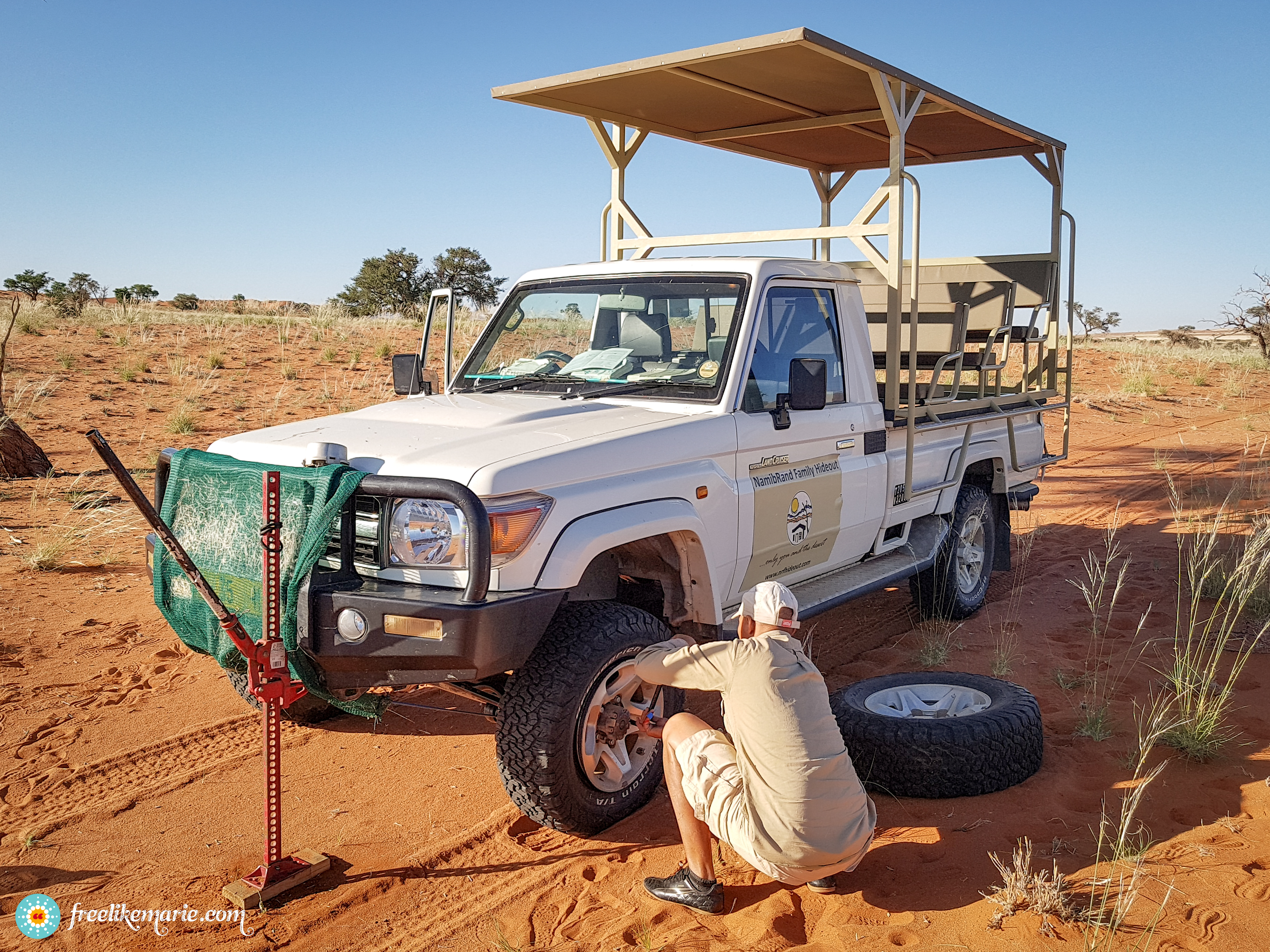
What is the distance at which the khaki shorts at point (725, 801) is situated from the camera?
128 inches

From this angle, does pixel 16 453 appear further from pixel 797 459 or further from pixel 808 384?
pixel 808 384

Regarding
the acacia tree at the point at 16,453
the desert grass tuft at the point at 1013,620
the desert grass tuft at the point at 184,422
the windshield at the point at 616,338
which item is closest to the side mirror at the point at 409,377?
the windshield at the point at 616,338

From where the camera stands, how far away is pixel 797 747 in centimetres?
321

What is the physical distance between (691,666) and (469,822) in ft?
4.51

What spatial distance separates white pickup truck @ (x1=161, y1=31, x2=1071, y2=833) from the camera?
3.58 metres

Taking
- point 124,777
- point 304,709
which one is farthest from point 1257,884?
point 124,777

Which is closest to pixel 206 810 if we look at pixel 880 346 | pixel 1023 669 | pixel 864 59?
pixel 1023 669

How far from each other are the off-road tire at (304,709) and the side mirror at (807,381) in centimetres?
261

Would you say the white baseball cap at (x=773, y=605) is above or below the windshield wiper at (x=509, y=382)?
below

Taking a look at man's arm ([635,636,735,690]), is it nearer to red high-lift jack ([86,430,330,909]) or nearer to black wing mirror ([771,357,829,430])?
red high-lift jack ([86,430,330,909])

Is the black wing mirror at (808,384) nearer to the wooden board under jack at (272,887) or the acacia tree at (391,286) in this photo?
the wooden board under jack at (272,887)

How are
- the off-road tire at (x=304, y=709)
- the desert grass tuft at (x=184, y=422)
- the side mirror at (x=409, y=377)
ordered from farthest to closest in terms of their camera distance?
the desert grass tuft at (x=184, y=422) < the side mirror at (x=409, y=377) < the off-road tire at (x=304, y=709)

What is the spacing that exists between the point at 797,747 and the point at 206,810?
2.56 m

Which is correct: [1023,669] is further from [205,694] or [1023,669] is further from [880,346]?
[205,694]
